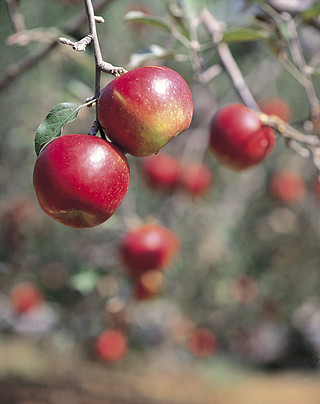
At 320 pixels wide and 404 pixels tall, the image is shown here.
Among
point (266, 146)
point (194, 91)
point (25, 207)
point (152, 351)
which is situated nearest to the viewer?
point (266, 146)

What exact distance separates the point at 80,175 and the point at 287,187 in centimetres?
330

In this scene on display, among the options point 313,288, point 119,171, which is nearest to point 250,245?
point 313,288

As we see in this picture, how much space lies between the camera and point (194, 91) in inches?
140

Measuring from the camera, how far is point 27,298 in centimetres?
361

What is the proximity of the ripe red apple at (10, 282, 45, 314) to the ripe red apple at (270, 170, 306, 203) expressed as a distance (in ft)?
6.68

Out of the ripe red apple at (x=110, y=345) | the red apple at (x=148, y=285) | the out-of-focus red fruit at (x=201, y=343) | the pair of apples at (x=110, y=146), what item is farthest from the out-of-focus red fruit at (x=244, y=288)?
the pair of apples at (x=110, y=146)

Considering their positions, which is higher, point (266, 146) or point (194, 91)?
point (266, 146)

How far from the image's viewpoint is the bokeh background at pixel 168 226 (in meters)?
2.96

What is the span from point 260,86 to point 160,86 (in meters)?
3.43

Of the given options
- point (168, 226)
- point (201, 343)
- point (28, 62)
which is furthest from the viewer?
point (201, 343)

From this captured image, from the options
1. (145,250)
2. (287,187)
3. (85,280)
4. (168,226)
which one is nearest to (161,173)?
(168,226)

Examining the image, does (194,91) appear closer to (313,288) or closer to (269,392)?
(313,288)

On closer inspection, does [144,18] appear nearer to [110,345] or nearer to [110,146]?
[110,146]

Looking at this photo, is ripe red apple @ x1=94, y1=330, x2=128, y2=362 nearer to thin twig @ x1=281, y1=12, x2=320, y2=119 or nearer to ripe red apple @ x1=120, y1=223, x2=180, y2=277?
ripe red apple @ x1=120, y1=223, x2=180, y2=277
